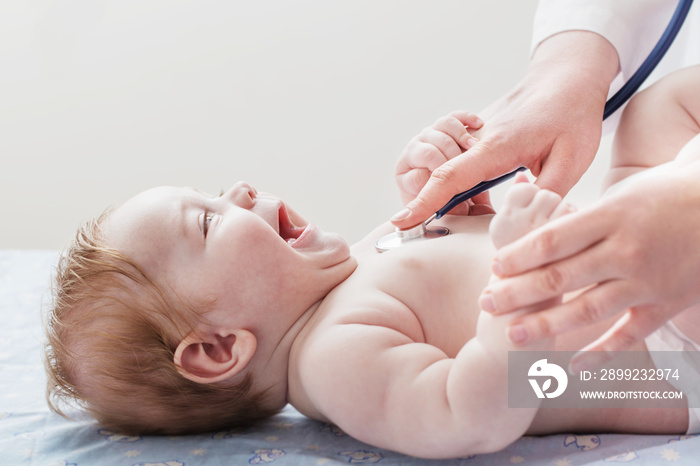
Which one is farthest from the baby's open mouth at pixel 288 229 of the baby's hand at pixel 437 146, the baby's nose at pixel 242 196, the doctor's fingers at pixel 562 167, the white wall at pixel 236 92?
the white wall at pixel 236 92

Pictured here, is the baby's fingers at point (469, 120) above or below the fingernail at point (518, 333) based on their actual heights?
above

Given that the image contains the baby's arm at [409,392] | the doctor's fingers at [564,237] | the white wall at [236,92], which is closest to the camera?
the doctor's fingers at [564,237]

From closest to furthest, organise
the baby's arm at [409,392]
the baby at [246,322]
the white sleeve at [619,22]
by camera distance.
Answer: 1. the baby's arm at [409,392]
2. the baby at [246,322]
3. the white sleeve at [619,22]

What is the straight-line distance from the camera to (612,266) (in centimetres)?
62

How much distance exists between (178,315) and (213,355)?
3.5 inches

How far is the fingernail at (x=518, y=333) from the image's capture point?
0.66m

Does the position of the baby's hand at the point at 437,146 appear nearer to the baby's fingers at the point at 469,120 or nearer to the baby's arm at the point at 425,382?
the baby's fingers at the point at 469,120

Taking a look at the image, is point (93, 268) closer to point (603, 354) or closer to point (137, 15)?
point (603, 354)

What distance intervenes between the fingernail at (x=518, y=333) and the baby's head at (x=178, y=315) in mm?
475

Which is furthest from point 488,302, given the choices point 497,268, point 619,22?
point 619,22

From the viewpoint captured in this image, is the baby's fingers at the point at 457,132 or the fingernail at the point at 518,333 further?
the baby's fingers at the point at 457,132

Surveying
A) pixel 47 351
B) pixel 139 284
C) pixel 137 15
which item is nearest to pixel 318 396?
pixel 139 284

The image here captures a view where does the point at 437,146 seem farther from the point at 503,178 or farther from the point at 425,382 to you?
the point at 425,382

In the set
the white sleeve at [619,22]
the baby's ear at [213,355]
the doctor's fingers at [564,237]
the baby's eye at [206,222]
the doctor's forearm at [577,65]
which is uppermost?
the white sleeve at [619,22]
